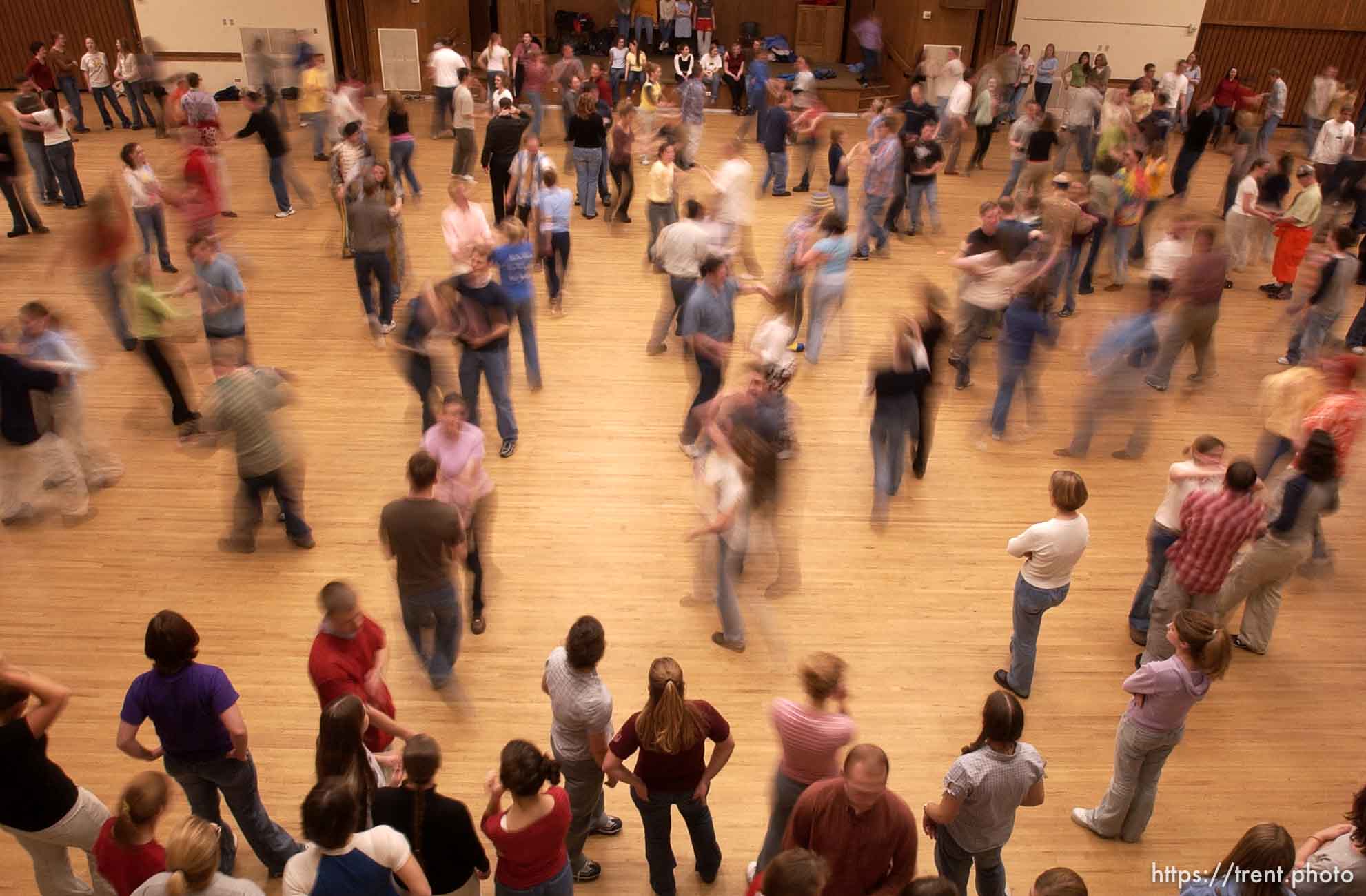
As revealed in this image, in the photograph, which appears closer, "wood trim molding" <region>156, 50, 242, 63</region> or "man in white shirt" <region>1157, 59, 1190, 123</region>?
"man in white shirt" <region>1157, 59, 1190, 123</region>

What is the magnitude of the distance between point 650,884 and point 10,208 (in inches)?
437

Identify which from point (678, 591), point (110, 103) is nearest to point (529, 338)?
point (678, 591)

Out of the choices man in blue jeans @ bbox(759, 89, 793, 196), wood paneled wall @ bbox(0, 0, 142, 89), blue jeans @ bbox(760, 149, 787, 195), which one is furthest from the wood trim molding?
blue jeans @ bbox(760, 149, 787, 195)

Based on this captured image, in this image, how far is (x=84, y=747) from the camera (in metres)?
4.90

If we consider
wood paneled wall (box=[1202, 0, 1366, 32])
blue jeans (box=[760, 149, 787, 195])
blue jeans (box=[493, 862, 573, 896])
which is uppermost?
wood paneled wall (box=[1202, 0, 1366, 32])

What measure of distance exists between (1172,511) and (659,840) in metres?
3.33

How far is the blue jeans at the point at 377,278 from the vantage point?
858 centimetres

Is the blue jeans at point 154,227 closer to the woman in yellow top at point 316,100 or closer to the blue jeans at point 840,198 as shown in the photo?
the woman in yellow top at point 316,100

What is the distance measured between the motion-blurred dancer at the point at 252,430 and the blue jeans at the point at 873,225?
7.33 m

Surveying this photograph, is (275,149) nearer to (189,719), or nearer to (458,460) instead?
(458,460)

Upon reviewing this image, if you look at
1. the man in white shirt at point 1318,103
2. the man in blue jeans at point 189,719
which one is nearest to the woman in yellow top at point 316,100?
the man in blue jeans at point 189,719

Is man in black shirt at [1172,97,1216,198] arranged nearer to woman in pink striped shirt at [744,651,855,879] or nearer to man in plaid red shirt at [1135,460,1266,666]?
man in plaid red shirt at [1135,460,1266,666]

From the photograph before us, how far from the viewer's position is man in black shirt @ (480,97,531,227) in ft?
34.9

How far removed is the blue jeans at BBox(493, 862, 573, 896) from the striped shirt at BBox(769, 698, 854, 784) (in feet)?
2.98
